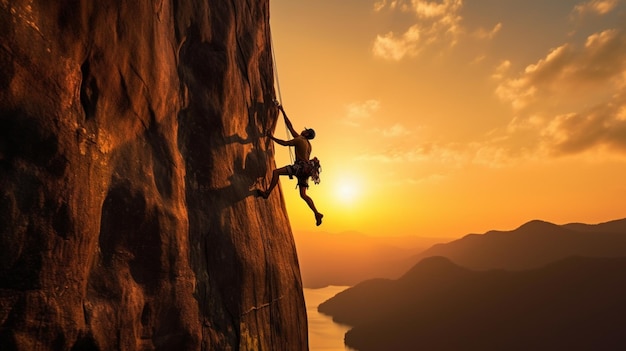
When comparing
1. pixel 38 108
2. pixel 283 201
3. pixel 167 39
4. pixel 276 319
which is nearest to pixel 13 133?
pixel 38 108

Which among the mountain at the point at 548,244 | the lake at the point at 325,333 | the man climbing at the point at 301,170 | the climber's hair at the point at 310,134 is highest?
the climber's hair at the point at 310,134

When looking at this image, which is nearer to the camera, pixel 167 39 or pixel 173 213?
pixel 173 213

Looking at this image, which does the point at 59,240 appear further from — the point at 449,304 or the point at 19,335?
the point at 449,304

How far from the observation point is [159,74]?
25.0 ft

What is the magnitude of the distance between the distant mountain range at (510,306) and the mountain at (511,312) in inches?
8.1

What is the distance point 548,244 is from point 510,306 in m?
78.7

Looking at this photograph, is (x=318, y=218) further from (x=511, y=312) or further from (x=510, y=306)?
(x=510, y=306)

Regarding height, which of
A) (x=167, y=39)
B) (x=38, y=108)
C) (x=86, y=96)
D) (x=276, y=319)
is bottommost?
(x=276, y=319)

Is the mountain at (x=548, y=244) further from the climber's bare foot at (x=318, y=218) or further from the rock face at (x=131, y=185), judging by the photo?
the rock face at (x=131, y=185)

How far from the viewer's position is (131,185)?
6.50 meters

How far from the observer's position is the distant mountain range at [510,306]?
87.5m

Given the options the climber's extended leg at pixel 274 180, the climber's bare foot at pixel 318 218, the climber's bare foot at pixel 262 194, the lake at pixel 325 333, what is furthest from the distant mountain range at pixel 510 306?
the climber's bare foot at pixel 262 194

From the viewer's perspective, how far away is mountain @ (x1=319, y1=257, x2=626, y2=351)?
86.4 m

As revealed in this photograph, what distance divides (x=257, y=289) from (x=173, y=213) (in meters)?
3.78
